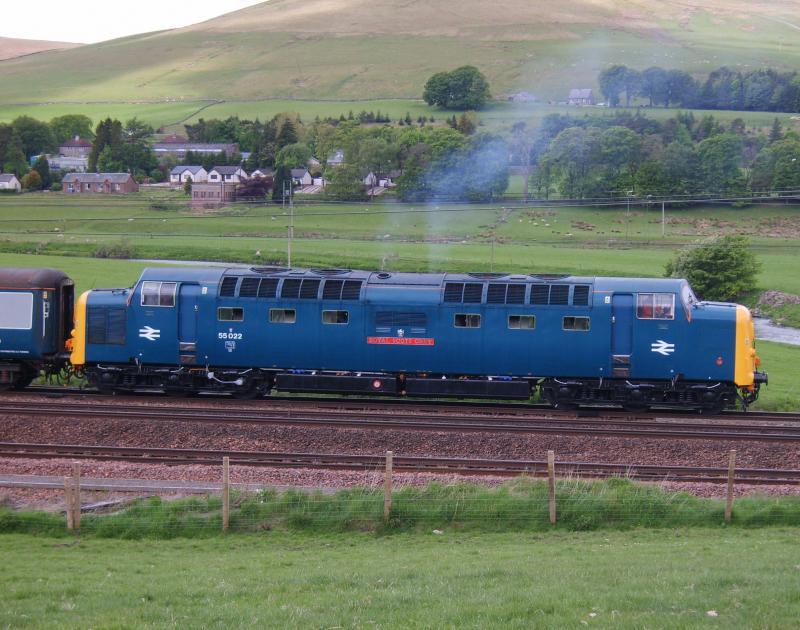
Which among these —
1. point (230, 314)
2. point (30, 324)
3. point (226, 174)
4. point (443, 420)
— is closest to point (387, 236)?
point (230, 314)

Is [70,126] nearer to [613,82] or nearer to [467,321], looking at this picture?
[613,82]

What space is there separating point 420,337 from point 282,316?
4430 millimetres

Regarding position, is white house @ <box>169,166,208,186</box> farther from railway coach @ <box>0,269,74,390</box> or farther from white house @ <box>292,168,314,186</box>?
railway coach @ <box>0,269,74,390</box>

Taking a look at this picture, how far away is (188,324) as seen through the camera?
93.2ft

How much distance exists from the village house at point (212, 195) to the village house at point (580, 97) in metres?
74.8

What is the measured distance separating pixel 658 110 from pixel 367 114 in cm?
4977

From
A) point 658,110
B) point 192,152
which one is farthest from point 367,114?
point 658,110

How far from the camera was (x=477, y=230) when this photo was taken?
76.4 metres

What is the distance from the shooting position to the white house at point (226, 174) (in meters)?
116

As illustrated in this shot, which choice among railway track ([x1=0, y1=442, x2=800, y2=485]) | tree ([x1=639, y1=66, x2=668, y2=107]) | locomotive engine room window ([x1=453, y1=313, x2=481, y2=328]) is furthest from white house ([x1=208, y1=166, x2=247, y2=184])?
railway track ([x1=0, y1=442, x2=800, y2=485])

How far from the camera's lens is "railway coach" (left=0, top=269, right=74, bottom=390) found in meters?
29.2

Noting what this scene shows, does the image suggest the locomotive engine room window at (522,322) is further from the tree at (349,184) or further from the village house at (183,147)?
the village house at (183,147)

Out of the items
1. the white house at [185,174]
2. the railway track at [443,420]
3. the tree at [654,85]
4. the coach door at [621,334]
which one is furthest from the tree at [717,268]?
the tree at [654,85]

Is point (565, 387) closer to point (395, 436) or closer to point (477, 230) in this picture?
point (395, 436)
